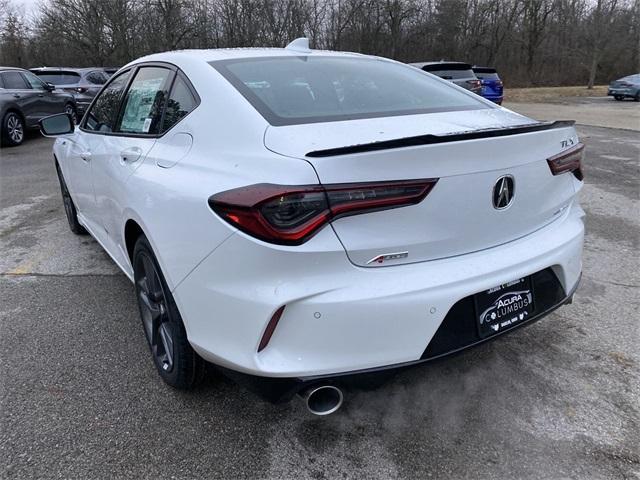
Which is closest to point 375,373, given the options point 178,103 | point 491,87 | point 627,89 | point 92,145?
point 178,103

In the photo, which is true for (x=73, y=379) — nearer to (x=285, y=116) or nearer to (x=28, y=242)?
(x=285, y=116)

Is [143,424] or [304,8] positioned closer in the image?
[143,424]

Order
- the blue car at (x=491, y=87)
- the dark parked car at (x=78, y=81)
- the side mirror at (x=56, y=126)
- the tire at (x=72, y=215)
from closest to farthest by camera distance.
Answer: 1. the side mirror at (x=56, y=126)
2. the tire at (x=72, y=215)
3. the dark parked car at (x=78, y=81)
4. the blue car at (x=491, y=87)

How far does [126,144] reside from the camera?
2.81 meters

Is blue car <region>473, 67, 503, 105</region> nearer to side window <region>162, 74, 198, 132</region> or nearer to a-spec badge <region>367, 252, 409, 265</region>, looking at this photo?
side window <region>162, 74, 198, 132</region>

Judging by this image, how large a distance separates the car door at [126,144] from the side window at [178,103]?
0.08 m

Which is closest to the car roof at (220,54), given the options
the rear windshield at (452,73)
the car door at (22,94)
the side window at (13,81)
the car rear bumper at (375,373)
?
the car rear bumper at (375,373)

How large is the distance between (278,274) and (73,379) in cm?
159

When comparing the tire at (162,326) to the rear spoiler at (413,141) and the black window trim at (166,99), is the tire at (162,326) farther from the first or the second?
the rear spoiler at (413,141)

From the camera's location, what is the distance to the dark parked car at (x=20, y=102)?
11422 millimetres

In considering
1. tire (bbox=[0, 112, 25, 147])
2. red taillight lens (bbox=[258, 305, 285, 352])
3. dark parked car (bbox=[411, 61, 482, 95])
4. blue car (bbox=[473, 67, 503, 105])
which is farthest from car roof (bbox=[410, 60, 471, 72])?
red taillight lens (bbox=[258, 305, 285, 352])

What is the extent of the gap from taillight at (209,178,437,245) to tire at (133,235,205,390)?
78 centimetres

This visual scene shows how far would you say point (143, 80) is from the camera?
10.1ft

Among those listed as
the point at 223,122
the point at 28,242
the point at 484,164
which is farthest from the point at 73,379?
the point at 28,242
